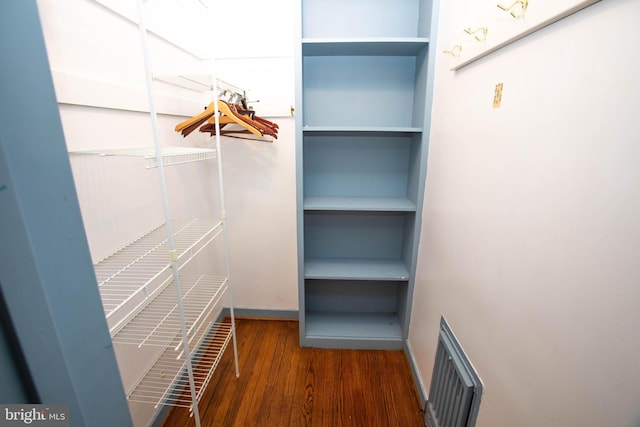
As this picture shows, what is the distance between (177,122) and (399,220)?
64.1 inches

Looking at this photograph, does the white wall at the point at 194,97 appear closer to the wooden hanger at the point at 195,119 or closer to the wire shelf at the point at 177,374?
the wooden hanger at the point at 195,119

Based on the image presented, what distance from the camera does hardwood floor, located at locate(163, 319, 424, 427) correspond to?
1.54 meters

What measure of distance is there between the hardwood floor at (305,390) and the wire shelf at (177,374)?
0.28 ft

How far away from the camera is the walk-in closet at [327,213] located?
1.47 feet

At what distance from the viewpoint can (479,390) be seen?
104 centimetres

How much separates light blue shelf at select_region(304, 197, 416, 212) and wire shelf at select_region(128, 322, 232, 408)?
102 cm

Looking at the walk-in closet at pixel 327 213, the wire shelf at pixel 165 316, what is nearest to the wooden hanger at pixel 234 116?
the walk-in closet at pixel 327 213

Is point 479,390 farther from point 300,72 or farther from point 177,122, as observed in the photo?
point 177,122

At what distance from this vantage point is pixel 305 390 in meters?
1.71

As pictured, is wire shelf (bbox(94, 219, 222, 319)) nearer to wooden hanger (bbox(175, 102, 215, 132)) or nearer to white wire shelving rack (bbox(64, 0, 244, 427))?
white wire shelving rack (bbox(64, 0, 244, 427))

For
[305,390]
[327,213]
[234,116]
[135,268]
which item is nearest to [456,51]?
[234,116]

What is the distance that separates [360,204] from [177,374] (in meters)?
1.49

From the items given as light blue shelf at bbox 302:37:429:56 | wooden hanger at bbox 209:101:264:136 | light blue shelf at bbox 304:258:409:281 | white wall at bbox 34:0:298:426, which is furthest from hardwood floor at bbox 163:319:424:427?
light blue shelf at bbox 302:37:429:56

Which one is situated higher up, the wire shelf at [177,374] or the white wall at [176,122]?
the white wall at [176,122]
